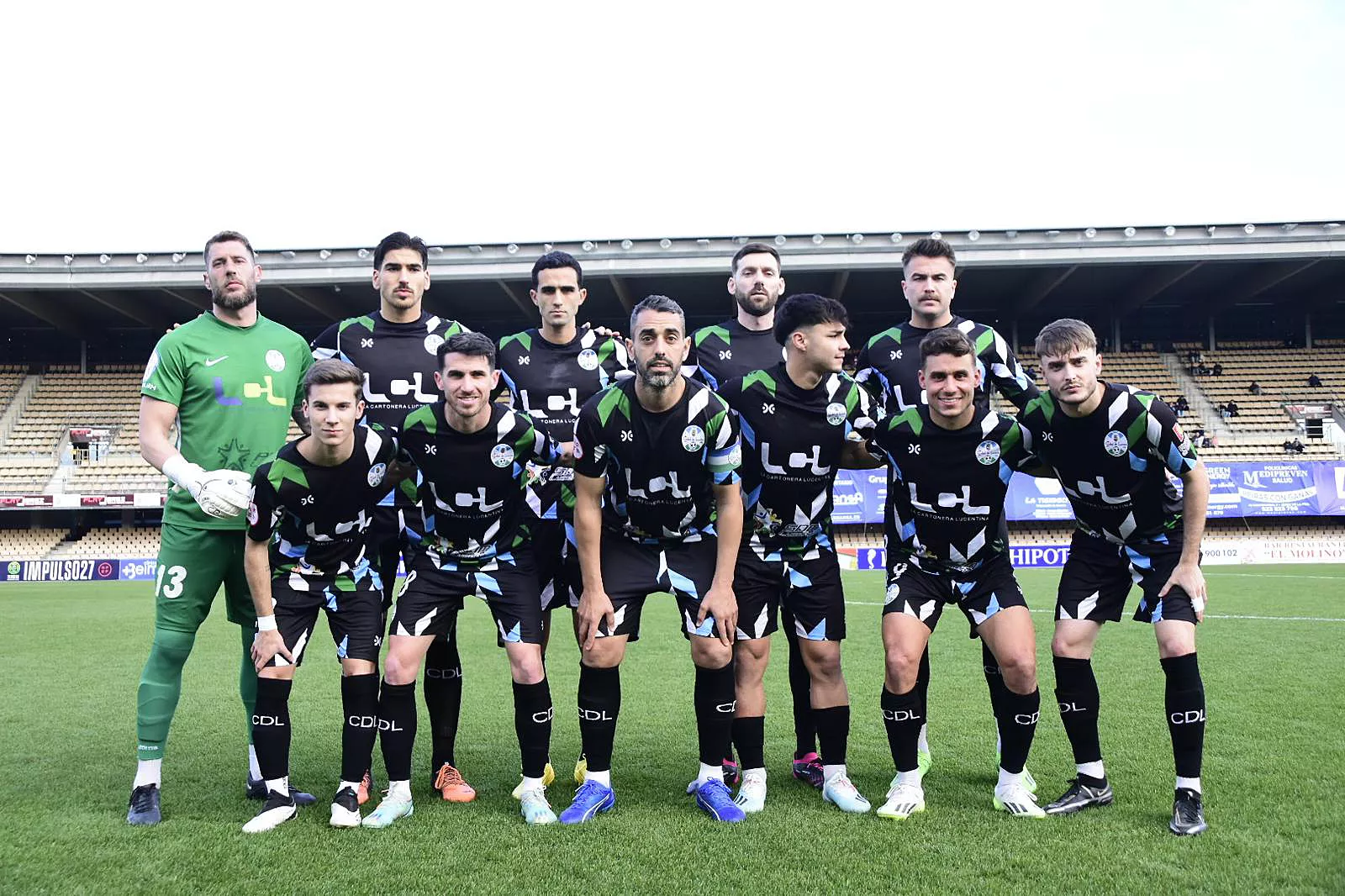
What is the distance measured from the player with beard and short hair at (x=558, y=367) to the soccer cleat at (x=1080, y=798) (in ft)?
7.39

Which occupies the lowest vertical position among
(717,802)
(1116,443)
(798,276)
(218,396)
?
(717,802)

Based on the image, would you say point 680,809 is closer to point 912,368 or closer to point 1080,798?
point 1080,798

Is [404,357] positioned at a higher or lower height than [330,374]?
higher

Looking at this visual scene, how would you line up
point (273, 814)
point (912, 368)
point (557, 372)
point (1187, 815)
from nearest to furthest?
1. point (1187, 815)
2. point (273, 814)
3. point (912, 368)
4. point (557, 372)

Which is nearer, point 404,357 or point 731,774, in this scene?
point 731,774

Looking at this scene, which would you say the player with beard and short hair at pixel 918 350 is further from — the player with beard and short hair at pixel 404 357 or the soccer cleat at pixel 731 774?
the player with beard and short hair at pixel 404 357

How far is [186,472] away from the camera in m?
4.22

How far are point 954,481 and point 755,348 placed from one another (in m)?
1.36

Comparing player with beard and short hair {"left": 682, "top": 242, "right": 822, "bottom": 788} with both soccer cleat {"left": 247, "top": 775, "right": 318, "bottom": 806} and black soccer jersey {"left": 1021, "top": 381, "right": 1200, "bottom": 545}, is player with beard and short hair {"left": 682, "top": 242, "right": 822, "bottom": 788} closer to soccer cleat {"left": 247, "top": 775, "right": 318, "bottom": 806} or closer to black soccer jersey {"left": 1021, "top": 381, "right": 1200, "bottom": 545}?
black soccer jersey {"left": 1021, "top": 381, "right": 1200, "bottom": 545}

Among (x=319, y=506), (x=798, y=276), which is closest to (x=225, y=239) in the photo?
(x=319, y=506)

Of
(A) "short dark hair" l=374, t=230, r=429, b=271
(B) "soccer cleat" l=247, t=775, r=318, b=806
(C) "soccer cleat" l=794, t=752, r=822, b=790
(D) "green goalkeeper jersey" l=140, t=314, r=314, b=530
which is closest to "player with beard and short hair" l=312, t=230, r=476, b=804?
(A) "short dark hair" l=374, t=230, r=429, b=271

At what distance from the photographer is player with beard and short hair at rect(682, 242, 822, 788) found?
16.2 ft

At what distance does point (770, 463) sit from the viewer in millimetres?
4469

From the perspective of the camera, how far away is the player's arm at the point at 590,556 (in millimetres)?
4230
